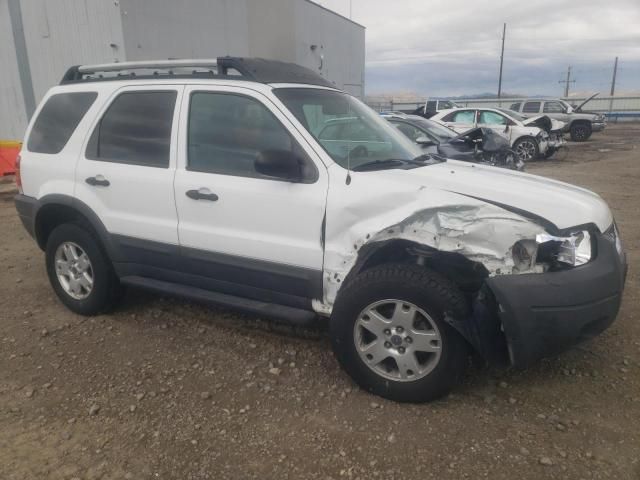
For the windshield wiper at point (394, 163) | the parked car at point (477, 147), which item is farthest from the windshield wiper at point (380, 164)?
the parked car at point (477, 147)

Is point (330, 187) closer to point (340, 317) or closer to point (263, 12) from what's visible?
point (340, 317)

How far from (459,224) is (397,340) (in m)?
0.72

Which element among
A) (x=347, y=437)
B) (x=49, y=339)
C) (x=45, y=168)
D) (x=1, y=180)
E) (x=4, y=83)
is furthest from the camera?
(x=4, y=83)

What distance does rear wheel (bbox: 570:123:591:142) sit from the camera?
22859 millimetres

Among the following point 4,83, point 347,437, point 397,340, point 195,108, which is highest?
point 4,83

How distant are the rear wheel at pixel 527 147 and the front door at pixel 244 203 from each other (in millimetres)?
13834

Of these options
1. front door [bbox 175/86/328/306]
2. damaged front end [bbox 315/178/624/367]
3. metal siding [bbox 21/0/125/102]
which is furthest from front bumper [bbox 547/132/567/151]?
front door [bbox 175/86/328/306]

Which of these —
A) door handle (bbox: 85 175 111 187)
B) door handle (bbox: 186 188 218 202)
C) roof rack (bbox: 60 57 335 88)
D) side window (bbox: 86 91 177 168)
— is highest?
roof rack (bbox: 60 57 335 88)

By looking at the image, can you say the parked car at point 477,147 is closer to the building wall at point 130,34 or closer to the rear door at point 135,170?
the rear door at point 135,170

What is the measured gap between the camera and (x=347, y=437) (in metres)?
2.68

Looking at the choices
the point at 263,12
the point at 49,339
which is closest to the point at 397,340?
the point at 49,339

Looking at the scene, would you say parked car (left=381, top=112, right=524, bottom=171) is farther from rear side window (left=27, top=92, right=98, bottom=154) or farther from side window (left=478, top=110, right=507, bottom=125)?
side window (left=478, top=110, right=507, bottom=125)

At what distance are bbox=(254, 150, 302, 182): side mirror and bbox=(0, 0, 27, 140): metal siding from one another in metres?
15.8

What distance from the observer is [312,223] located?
9.92 feet
